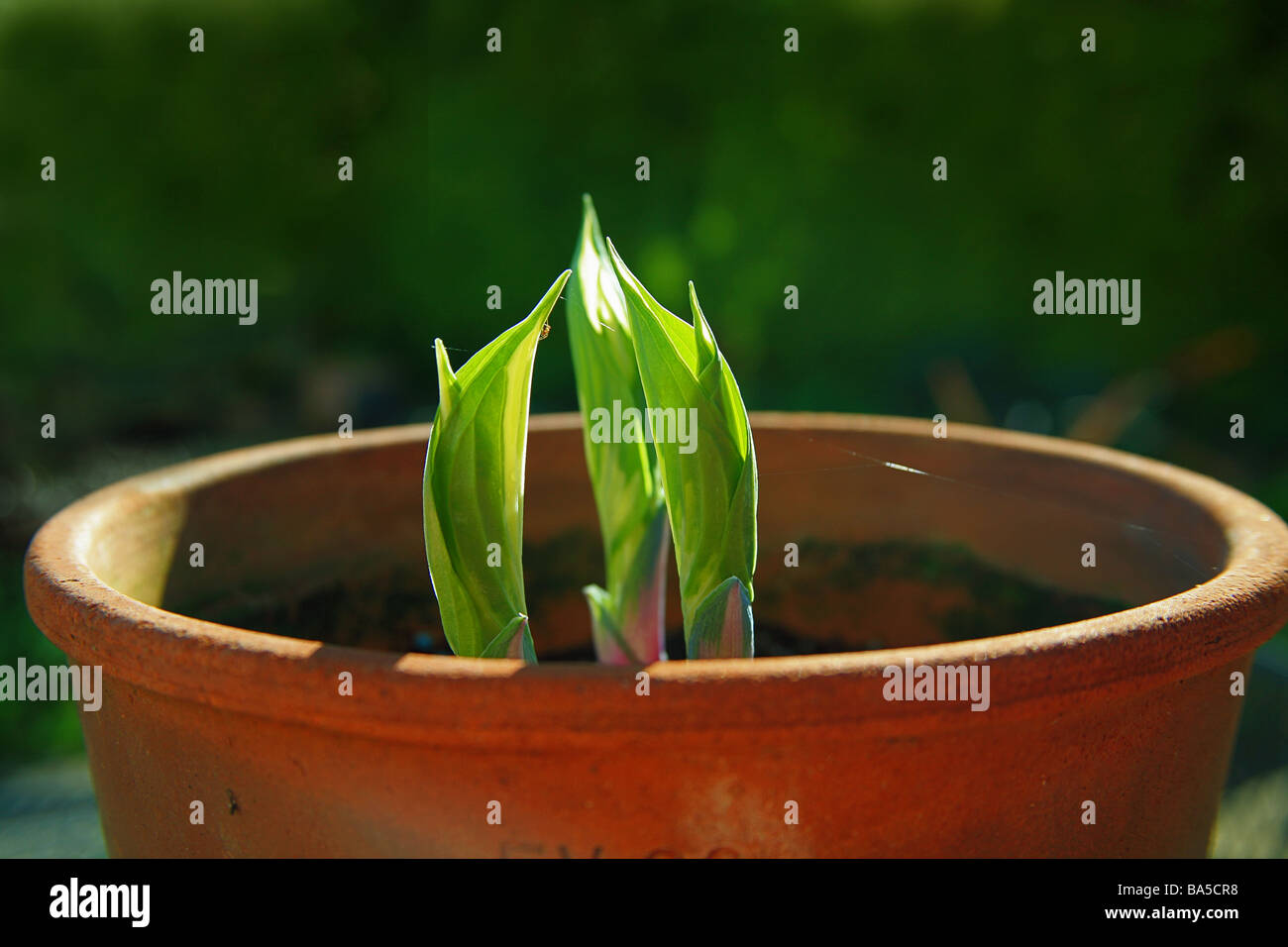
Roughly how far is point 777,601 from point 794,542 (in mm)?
63

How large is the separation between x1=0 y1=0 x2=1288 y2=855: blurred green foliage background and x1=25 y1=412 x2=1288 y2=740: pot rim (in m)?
1.88

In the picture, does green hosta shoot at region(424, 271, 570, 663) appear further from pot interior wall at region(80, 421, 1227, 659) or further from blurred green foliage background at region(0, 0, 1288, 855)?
blurred green foliage background at region(0, 0, 1288, 855)

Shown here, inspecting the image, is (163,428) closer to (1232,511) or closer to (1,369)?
(1,369)

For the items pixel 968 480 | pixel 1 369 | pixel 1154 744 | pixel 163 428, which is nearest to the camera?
pixel 1154 744

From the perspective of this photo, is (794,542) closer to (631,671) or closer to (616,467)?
(616,467)

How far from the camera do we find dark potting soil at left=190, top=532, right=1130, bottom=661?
3.37 feet

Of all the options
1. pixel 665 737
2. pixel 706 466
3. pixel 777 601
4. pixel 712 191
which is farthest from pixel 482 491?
pixel 712 191

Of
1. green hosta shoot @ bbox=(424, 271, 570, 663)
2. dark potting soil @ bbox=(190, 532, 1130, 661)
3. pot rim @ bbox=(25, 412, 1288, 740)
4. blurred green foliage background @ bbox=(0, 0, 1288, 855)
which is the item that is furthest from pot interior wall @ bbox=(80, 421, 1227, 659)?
blurred green foliage background @ bbox=(0, 0, 1288, 855)

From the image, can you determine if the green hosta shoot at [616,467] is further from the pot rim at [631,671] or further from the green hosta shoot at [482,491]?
the pot rim at [631,671]

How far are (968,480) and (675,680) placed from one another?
0.63 m

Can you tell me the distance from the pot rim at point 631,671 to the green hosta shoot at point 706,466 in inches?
5.5

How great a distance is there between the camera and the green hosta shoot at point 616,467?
2.92ft
